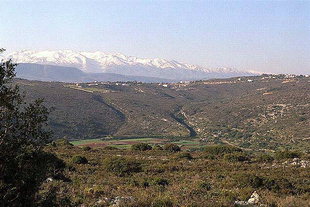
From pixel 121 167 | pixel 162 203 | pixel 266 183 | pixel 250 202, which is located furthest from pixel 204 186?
pixel 121 167

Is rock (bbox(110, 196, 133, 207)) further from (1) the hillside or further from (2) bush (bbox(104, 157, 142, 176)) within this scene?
(1) the hillside

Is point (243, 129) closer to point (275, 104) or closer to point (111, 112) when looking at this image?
point (275, 104)

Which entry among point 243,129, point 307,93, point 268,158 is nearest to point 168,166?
point 268,158

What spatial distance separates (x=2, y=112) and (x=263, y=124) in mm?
89179

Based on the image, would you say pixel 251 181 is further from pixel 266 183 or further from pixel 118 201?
pixel 118 201

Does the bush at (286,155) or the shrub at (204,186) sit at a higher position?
the shrub at (204,186)

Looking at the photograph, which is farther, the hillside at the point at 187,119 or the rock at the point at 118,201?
the hillside at the point at 187,119

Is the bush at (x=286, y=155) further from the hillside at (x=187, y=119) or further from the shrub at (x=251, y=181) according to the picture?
the hillside at (x=187, y=119)

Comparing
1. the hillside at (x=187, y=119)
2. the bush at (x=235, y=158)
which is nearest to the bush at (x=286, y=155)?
the bush at (x=235, y=158)

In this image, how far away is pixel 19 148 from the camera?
8.27 metres

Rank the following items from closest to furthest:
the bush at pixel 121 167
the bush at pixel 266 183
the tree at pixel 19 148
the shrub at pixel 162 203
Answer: the tree at pixel 19 148
the shrub at pixel 162 203
the bush at pixel 266 183
the bush at pixel 121 167

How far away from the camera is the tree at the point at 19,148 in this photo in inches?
314

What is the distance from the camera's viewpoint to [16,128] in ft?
27.9

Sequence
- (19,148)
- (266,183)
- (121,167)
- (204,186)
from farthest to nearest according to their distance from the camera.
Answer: (121,167), (266,183), (204,186), (19,148)
